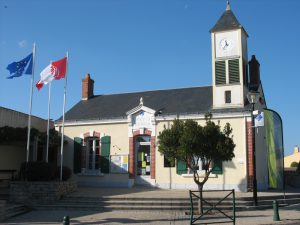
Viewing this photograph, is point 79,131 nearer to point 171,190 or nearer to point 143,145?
point 143,145

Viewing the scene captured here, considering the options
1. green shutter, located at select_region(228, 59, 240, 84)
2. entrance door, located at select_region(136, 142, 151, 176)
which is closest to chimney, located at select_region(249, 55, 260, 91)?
green shutter, located at select_region(228, 59, 240, 84)

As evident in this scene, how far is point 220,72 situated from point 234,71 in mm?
736

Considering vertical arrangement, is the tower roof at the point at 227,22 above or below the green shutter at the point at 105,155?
above

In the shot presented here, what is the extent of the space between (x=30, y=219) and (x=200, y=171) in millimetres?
9088

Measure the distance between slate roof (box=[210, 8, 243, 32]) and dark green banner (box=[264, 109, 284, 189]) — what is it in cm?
470

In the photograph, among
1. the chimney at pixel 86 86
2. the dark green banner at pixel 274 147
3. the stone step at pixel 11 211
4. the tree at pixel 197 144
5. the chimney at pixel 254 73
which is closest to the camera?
the stone step at pixel 11 211

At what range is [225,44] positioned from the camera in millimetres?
20672

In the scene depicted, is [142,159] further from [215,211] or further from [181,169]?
[215,211]

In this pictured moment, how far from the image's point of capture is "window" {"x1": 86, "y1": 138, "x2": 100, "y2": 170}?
21688mm

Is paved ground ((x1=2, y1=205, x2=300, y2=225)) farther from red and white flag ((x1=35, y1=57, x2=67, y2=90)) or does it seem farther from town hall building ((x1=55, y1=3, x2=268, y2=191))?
red and white flag ((x1=35, y1=57, x2=67, y2=90))

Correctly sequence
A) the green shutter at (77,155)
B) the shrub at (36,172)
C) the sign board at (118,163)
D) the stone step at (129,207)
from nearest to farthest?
the stone step at (129,207)
the shrub at (36,172)
the sign board at (118,163)
the green shutter at (77,155)

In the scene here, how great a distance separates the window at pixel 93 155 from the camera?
71.2 feet

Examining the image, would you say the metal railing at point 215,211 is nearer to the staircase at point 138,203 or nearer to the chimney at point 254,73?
the staircase at point 138,203

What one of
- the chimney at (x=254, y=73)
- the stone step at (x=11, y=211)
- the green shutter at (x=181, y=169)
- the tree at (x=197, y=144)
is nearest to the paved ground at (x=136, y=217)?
the stone step at (x=11, y=211)
